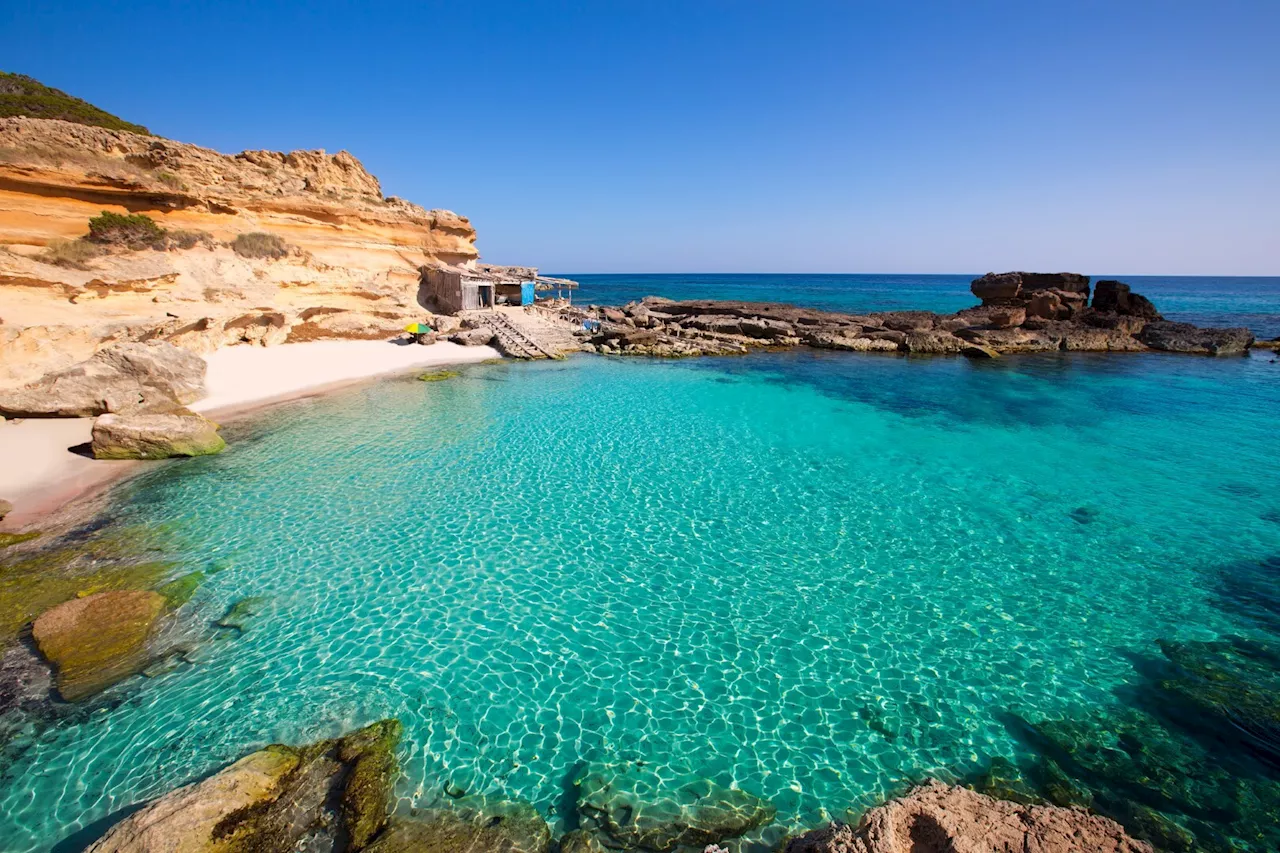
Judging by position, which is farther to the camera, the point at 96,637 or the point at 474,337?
the point at 474,337

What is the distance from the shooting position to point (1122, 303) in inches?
1348

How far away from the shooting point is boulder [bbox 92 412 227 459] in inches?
443

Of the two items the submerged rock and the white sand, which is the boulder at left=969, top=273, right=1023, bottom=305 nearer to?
the white sand

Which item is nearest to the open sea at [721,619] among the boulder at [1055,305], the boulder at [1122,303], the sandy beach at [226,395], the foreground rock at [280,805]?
the foreground rock at [280,805]

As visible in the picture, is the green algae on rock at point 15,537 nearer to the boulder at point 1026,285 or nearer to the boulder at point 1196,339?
the boulder at point 1026,285

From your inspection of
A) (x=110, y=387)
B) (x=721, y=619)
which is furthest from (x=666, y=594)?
(x=110, y=387)

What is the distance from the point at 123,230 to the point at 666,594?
21712 mm

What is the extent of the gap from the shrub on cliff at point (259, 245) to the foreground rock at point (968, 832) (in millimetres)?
25426

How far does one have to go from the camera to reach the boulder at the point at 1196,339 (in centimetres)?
2898

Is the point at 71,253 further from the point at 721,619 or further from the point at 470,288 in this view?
the point at 721,619

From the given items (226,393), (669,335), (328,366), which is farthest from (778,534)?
(669,335)

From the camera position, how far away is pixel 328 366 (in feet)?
67.4

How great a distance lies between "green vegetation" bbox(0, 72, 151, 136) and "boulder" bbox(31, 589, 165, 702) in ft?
82.1

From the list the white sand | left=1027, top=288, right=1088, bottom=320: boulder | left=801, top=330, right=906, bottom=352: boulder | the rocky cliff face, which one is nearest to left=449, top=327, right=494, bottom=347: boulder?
the white sand
